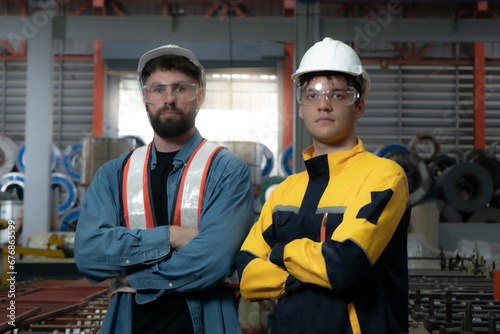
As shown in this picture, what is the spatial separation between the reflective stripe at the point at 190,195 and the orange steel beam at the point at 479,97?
13.7 m

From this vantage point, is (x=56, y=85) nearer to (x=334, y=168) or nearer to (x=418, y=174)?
(x=418, y=174)

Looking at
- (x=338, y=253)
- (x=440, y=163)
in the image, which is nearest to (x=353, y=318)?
(x=338, y=253)

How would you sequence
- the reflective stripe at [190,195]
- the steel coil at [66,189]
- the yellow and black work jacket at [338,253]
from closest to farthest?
the yellow and black work jacket at [338,253]
the reflective stripe at [190,195]
the steel coil at [66,189]

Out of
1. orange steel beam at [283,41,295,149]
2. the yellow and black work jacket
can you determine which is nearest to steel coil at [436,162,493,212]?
orange steel beam at [283,41,295,149]

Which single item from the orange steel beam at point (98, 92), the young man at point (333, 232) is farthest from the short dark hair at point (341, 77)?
the orange steel beam at point (98, 92)

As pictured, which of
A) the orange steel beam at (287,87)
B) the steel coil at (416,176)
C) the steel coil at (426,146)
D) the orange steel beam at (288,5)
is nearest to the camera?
the steel coil at (416,176)

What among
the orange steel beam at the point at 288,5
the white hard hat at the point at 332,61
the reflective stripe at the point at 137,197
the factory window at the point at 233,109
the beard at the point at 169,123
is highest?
the orange steel beam at the point at 288,5

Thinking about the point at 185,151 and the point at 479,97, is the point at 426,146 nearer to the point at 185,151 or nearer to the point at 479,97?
the point at 479,97

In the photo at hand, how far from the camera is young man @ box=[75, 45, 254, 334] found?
1760 mm

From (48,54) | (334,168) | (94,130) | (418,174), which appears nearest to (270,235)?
(334,168)

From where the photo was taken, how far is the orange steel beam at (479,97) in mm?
14281

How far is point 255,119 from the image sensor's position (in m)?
14.4

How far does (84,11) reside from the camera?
49.6ft

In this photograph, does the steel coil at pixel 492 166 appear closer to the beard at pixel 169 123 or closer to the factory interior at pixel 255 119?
the factory interior at pixel 255 119
